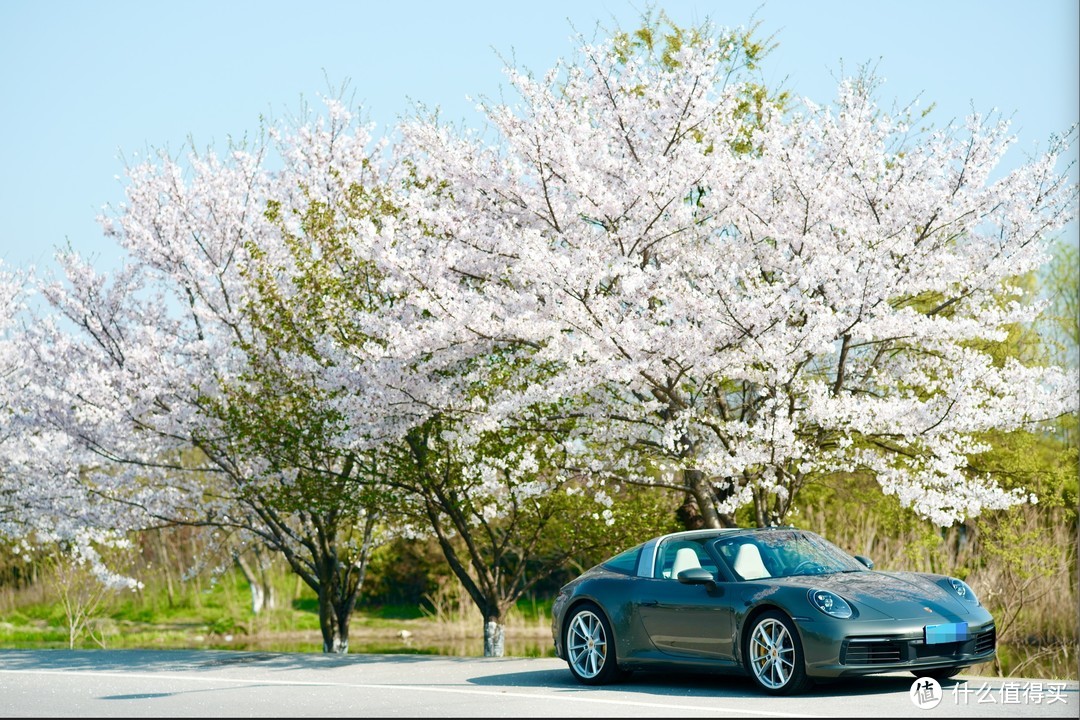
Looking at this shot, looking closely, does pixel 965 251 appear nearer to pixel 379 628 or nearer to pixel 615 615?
pixel 615 615

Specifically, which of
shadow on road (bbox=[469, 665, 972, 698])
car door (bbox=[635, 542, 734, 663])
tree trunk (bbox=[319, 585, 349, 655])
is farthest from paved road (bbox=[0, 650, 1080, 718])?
tree trunk (bbox=[319, 585, 349, 655])

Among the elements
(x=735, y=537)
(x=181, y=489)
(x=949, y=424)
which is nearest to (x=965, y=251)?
(x=949, y=424)

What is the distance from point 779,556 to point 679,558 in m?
0.84

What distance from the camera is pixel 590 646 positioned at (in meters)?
11.0

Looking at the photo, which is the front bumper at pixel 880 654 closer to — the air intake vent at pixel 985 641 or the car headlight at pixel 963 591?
the air intake vent at pixel 985 641

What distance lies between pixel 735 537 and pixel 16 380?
22.2m

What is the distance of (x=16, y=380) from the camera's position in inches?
1125

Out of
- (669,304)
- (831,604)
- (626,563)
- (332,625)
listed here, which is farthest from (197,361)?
(831,604)

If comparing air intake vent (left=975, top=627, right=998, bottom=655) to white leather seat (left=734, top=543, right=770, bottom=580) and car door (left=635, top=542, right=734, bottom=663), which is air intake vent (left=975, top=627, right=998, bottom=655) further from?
car door (left=635, top=542, right=734, bottom=663)

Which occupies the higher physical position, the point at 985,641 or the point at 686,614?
the point at 686,614

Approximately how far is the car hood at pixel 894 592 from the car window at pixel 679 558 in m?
0.81
